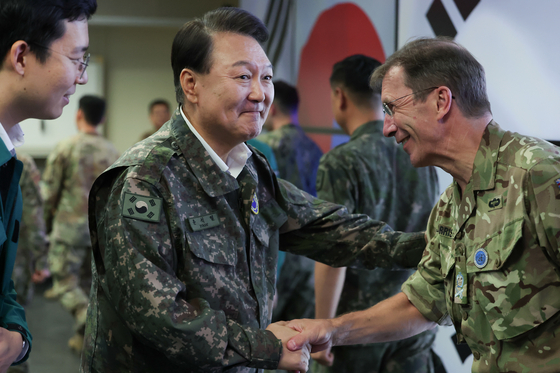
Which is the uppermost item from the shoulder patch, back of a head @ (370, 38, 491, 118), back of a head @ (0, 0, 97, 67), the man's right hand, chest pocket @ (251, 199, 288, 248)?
back of a head @ (0, 0, 97, 67)

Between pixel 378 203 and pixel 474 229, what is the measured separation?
101cm

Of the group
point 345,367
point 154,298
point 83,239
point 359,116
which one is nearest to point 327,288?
point 345,367

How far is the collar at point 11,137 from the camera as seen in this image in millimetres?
1427

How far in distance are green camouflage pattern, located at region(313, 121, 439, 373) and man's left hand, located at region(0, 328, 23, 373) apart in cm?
139

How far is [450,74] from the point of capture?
5.12ft

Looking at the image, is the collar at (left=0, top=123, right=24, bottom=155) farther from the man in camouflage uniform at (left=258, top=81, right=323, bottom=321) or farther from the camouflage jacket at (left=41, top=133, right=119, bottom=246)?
the camouflage jacket at (left=41, top=133, right=119, bottom=246)

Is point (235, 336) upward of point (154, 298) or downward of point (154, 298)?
downward

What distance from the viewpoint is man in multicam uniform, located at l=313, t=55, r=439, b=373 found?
2.44 m

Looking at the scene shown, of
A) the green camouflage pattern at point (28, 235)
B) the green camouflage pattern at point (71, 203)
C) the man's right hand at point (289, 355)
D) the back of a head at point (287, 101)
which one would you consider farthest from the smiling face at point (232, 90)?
the green camouflage pattern at point (71, 203)

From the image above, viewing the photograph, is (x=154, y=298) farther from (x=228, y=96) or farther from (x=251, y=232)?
(x=228, y=96)

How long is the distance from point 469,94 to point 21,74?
3.90ft

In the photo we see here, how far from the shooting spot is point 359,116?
8.81 ft

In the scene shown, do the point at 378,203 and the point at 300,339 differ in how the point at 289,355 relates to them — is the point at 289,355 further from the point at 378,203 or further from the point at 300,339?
the point at 378,203

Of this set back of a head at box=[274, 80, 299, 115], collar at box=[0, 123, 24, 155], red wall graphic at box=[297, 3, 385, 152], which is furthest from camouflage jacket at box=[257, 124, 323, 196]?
collar at box=[0, 123, 24, 155]
